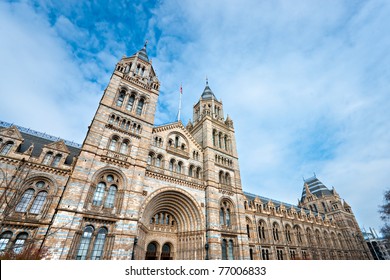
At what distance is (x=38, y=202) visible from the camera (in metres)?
14.9

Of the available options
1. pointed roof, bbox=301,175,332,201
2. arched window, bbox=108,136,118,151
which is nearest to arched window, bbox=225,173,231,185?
arched window, bbox=108,136,118,151

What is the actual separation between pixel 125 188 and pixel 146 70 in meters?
17.0

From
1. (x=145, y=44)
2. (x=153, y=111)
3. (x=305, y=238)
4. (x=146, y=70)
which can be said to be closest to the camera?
(x=153, y=111)

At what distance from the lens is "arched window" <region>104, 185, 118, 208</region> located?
16.0 meters

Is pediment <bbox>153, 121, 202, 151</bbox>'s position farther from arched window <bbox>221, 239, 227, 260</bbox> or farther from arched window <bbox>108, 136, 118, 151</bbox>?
arched window <bbox>221, 239, 227, 260</bbox>

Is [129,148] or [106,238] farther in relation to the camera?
[129,148]

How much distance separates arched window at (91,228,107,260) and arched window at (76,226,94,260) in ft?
1.68

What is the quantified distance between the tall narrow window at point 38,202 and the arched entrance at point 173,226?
8146 mm

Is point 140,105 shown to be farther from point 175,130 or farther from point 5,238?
point 5,238

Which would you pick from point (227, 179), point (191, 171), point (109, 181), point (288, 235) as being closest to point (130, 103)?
point (109, 181)

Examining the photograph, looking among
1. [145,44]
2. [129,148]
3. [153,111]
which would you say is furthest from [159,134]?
[145,44]

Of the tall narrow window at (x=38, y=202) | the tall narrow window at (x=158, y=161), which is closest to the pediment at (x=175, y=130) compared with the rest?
the tall narrow window at (x=158, y=161)

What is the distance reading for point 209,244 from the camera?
18.8 m

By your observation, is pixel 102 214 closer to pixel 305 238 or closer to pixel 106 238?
pixel 106 238
